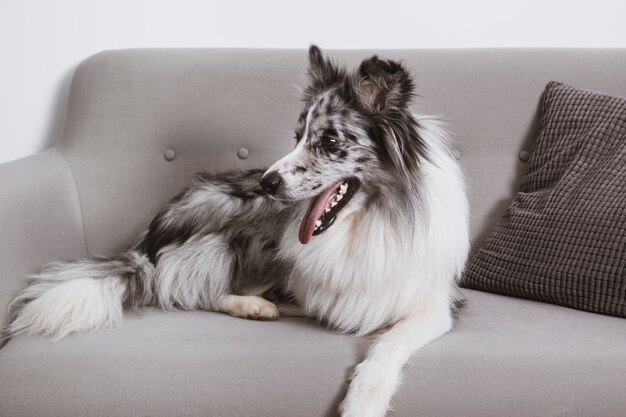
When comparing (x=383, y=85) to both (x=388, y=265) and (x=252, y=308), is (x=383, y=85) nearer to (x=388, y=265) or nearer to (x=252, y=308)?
(x=388, y=265)

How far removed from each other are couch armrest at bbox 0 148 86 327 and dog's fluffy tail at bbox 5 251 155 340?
0.06 m

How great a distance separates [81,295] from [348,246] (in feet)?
2.43

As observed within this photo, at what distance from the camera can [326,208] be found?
1.79 m

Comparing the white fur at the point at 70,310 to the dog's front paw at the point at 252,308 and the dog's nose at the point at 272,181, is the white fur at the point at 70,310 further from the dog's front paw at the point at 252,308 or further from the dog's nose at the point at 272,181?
the dog's nose at the point at 272,181

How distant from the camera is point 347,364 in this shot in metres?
1.58

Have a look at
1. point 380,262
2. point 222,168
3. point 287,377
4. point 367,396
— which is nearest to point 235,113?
point 222,168

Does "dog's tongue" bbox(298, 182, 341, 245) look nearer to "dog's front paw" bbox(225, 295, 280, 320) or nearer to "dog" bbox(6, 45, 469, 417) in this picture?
"dog" bbox(6, 45, 469, 417)

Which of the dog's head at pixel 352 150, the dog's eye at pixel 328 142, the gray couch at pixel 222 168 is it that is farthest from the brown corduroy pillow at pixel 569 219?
the dog's eye at pixel 328 142

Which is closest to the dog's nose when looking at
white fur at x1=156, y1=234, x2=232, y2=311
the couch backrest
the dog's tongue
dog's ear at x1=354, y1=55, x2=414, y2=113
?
the dog's tongue

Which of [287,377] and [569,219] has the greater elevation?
[569,219]

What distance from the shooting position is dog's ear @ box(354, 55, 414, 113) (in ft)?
5.49

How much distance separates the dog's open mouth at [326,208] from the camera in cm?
176
